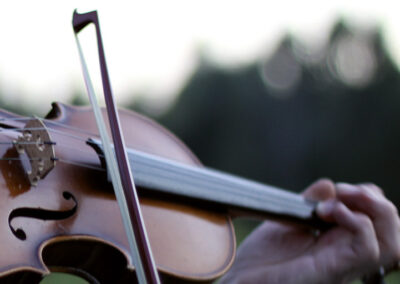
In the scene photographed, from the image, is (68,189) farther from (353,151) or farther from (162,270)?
(353,151)

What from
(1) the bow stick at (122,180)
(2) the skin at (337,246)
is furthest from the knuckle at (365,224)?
(1) the bow stick at (122,180)

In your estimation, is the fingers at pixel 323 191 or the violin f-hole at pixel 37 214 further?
the fingers at pixel 323 191

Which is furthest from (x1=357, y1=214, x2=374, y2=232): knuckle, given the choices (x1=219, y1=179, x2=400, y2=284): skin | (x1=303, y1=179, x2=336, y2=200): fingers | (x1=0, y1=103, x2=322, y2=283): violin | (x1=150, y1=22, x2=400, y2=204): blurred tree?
(x1=150, y1=22, x2=400, y2=204): blurred tree

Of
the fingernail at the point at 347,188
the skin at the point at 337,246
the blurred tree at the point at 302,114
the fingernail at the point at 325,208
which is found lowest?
the blurred tree at the point at 302,114

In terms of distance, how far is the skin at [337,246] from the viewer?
122 cm

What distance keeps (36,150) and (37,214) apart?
10 cm

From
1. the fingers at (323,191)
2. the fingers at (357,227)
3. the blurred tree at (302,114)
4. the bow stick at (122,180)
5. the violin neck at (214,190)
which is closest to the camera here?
the bow stick at (122,180)

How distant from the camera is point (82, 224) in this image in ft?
2.67

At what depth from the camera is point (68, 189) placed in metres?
0.84

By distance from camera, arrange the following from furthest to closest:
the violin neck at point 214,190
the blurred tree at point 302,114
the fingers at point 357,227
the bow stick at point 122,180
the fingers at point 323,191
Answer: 1. the blurred tree at point 302,114
2. the fingers at point 323,191
3. the fingers at point 357,227
4. the violin neck at point 214,190
5. the bow stick at point 122,180

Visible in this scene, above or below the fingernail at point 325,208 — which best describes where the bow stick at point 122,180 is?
above

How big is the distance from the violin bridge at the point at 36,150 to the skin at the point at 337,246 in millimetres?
639

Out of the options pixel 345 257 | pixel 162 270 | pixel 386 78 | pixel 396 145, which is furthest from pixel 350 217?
pixel 386 78

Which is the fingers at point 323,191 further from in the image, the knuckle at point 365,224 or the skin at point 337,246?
the knuckle at point 365,224
